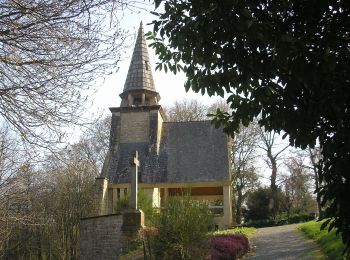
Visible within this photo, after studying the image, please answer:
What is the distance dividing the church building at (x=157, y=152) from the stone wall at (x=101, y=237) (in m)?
6.94

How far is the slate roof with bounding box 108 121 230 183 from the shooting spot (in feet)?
82.7

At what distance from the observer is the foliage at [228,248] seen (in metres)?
13.2

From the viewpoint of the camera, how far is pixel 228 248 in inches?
561

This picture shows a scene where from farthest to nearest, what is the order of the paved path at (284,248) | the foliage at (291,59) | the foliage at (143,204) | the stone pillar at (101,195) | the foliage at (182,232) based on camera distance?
the stone pillar at (101,195) < the foliage at (143,204) < the paved path at (284,248) < the foliage at (182,232) < the foliage at (291,59)

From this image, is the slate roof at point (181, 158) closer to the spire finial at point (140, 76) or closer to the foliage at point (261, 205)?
the spire finial at point (140, 76)

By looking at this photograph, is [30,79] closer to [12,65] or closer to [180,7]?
[12,65]

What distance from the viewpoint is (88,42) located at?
6.09m

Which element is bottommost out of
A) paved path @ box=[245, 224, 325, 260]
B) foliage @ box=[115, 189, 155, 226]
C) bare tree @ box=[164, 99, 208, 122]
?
paved path @ box=[245, 224, 325, 260]

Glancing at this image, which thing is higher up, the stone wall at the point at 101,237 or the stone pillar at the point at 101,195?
the stone pillar at the point at 101,195

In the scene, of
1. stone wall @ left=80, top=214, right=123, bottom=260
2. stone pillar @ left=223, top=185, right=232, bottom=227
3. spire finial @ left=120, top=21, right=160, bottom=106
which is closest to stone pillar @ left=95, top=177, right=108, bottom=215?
stone wall @ left=80, top=214, right=123, bottom=260

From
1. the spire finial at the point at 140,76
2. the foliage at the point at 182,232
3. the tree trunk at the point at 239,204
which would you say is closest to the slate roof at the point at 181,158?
the spire finial at the point at 140,76

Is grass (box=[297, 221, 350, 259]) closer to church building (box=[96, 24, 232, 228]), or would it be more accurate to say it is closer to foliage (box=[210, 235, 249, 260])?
foliage (box=[210, 235, 249, 260])

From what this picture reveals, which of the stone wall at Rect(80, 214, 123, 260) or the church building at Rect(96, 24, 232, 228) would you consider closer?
the stone wall at Rect(80, 214, 123, 260)

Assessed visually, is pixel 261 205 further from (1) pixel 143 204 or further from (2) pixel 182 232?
(2) pixel 182 232
